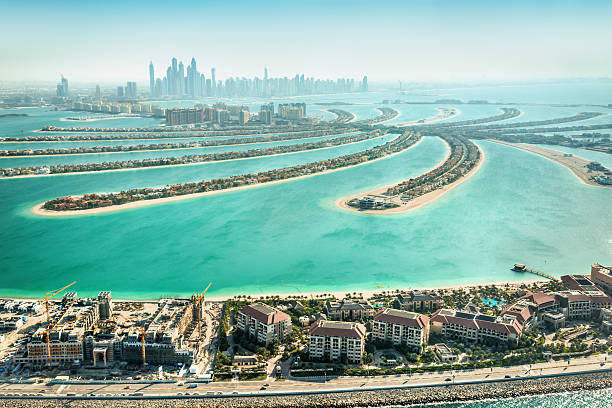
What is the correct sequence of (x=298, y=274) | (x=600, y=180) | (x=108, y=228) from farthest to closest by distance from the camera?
1. (x=600, y=180)
2. (x=108, y=228)
3. (x=298, y=274)

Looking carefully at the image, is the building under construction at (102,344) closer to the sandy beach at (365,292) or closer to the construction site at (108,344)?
the construction site at (108,344)

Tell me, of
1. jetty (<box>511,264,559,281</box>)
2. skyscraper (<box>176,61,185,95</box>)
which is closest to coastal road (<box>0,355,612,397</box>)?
jetty (<box>511,264,559,281</box>)

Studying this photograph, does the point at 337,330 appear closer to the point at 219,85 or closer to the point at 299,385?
the point at 299,385

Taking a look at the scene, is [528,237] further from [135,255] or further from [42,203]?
[42,203]

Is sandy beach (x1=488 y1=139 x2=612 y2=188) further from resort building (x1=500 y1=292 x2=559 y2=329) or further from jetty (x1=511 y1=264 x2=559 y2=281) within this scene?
resort building (x1=500 y1=292 x2=559 y2=329)

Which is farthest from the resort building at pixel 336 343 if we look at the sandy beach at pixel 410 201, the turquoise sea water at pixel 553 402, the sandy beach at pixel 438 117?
the sandy beach at pixel 438 117

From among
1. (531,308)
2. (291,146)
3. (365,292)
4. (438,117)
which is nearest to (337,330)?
(365,292)

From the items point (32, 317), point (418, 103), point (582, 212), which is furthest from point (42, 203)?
point (418, 103)
